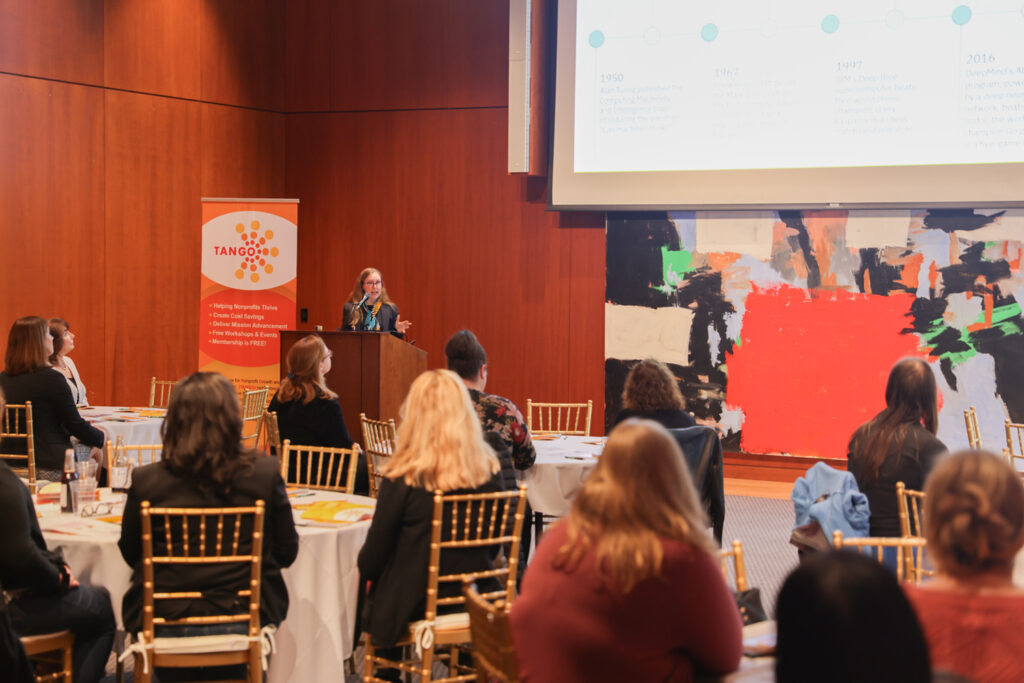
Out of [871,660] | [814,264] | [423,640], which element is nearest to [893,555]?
[423,640]

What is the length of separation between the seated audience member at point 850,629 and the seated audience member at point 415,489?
188cm

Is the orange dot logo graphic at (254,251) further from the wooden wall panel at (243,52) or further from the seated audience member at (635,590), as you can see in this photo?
the seated audience member at (635,590)

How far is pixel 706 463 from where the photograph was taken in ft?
14.8

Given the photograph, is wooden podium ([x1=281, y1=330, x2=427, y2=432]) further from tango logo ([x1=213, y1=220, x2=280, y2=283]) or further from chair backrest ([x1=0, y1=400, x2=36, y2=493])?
tango logo ([x1=213, y1=220, x2=280, y2=283])

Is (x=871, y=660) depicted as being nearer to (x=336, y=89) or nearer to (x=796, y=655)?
(x=796, y=655)

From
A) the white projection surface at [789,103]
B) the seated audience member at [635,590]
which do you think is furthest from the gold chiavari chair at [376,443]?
the white projection surface at [789,103]

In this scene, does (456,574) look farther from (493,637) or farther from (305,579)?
(493,637)

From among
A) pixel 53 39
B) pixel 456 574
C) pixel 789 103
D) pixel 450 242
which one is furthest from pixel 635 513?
pixel 53 39

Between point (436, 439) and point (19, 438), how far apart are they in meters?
3.41

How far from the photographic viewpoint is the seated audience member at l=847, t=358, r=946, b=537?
12.2 ft

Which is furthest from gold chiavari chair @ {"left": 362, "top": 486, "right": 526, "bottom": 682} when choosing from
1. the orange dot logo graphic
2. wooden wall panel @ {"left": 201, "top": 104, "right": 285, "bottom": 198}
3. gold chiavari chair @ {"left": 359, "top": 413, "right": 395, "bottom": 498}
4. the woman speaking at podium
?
wooden wall panel @ {"left": 201, "top": 104, "right": 285, "bottom": 198}

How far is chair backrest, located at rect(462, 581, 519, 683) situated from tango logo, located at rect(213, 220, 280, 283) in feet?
21.1

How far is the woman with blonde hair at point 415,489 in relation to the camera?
9.82 ft

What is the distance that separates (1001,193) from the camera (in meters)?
7.04
